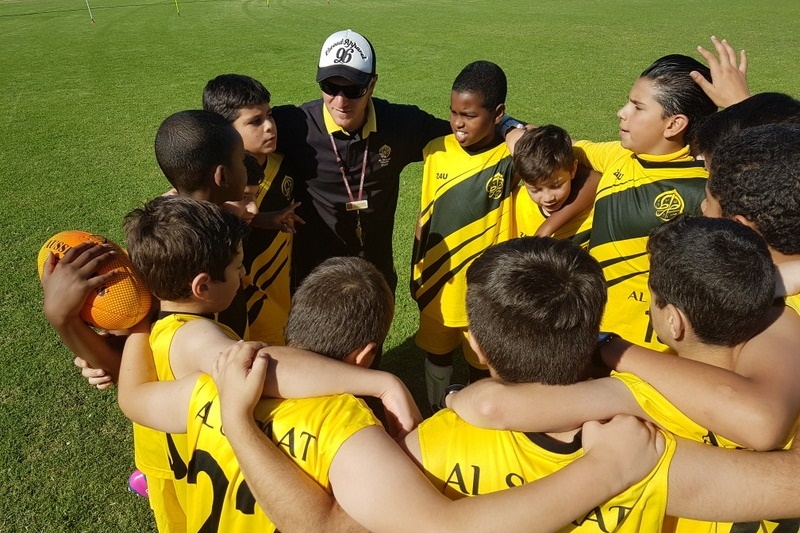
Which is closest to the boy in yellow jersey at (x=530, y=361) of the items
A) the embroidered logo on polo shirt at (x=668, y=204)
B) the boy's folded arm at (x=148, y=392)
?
the boy's folded arm at (x=148, y=392)

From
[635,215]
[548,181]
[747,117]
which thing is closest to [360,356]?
[635,215]

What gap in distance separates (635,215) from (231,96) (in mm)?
2412

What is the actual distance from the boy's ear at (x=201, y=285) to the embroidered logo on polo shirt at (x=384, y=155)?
76.2 inches

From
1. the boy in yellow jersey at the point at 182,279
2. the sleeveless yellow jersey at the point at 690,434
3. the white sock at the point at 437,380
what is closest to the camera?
the sleeveless yellow jersey at the point at 690,434

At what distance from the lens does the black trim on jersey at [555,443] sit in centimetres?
161

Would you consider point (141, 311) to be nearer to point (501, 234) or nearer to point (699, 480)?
point (699, 480)

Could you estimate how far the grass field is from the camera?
3955mm

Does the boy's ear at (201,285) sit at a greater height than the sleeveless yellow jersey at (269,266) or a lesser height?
greater

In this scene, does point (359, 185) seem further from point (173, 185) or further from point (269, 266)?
point (173, 185)

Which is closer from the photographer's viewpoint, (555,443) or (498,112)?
(555,443)

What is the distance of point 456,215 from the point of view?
3.73 m

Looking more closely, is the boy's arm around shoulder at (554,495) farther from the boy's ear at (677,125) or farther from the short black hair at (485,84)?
the short black hair at (485,84)

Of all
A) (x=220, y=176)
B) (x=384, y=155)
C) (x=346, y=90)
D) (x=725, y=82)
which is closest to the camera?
(x=220, y=176)

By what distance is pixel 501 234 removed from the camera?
3797 mm
